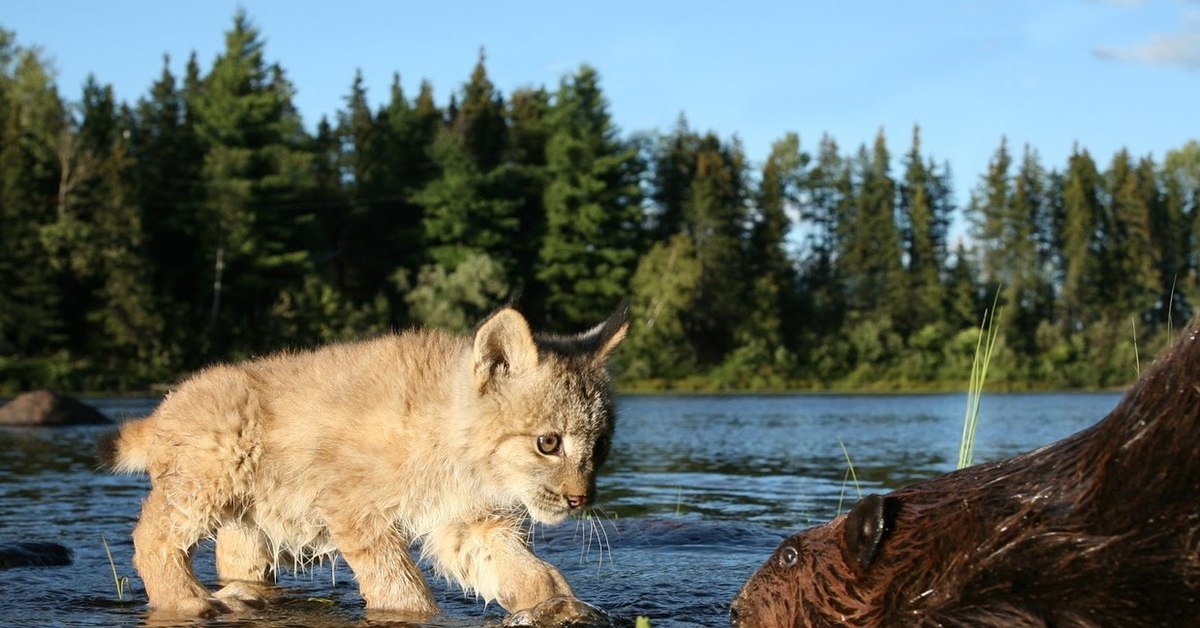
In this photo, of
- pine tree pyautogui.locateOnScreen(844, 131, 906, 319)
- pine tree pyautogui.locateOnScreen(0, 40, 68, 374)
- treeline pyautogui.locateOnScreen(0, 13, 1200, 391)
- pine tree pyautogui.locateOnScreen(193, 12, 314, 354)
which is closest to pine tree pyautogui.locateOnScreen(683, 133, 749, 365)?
treeline pyautogui.locateOnScreen(0, 13, 1200, 391)

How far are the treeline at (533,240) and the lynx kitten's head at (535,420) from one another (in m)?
44.6

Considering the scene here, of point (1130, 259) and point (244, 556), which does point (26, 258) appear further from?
point (1130, 259)

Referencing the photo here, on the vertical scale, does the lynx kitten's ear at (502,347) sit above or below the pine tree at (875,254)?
below

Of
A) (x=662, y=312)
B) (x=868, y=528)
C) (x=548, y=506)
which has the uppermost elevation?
(x=662, y=312)

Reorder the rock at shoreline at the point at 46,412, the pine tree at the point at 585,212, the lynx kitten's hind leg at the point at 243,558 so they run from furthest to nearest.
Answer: the pine tree at the point at 585,212
the rock at shoreline at the point at 46,412
the lynx kitten's hind leg at the point at 243,558

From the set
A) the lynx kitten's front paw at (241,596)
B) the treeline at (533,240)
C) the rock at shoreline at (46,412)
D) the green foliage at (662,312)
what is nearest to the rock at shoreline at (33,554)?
the lynx kitten's front paw at (241,596)

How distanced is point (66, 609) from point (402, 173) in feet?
243

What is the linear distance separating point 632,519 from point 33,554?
5063 mm

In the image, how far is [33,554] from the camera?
920cm

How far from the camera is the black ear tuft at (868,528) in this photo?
4.68 metres

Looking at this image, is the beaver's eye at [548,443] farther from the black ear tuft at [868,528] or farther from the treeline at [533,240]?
the treeline at [533,240]

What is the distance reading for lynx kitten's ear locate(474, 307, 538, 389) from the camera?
284 inches

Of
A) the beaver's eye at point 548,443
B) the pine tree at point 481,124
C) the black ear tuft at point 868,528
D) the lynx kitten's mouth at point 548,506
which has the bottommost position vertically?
the lynx kitten's mouth at point 548,506

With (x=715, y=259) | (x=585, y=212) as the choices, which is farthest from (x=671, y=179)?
(x=585, y=212)
